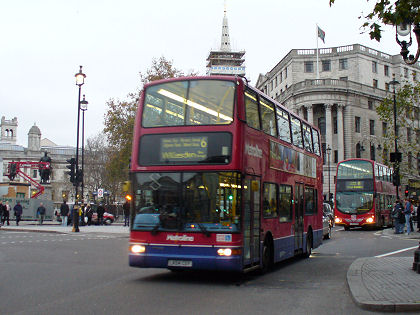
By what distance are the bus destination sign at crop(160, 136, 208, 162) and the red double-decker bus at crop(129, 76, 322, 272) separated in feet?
0.07

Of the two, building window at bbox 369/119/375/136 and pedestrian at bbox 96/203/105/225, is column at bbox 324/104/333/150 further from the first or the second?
pedestrian at bbox 96/203/105/225

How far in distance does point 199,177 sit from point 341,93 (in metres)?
63.9

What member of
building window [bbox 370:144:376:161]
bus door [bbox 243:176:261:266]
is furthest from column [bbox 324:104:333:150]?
bus door [bbox 243:176:261:266]

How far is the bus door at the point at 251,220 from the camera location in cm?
1069

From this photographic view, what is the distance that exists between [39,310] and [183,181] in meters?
3.90

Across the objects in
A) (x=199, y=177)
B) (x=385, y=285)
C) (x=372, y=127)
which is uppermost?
(x=372, y=127)

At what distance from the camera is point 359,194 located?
34.2 metres

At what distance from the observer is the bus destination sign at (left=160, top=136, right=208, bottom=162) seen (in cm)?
1050

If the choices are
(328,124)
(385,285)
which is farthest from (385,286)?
(328,124)

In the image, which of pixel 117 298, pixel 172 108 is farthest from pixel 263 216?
pixel 117 298

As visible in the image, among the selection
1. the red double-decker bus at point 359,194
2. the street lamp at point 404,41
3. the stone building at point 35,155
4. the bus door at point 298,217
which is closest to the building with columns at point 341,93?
the red double-decker bus at point 359,194

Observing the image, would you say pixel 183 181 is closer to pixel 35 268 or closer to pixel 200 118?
pixel 200 118

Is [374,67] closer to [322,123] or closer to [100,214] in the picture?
[322,123]

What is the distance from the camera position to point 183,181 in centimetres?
1052
